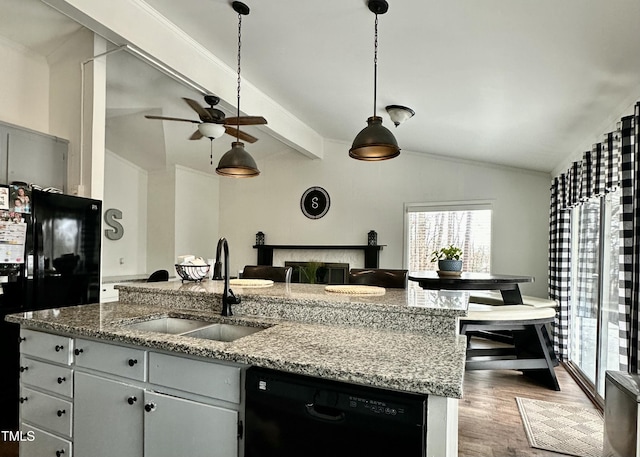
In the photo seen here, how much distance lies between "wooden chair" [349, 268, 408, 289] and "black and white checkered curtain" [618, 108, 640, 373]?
1.29 metres

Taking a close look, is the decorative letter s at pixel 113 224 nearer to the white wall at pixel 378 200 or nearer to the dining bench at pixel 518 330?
the white wall at pixel 378 200

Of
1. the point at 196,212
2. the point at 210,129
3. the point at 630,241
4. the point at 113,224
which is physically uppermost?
the point at 210,129

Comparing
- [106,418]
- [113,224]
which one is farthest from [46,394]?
[113,224]

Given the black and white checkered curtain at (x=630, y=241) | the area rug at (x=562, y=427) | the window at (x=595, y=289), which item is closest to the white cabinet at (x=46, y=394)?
the area rug at (x=562, y=427)

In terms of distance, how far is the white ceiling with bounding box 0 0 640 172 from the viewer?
209 cm

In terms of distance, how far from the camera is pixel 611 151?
8.87 feet

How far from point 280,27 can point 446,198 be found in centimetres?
385

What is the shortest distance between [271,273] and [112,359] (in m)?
1.81

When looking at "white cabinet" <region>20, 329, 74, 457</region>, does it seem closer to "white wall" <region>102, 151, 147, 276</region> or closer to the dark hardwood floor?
the dark hardwood floor

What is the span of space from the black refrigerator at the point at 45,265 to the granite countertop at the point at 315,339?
2.01 ft

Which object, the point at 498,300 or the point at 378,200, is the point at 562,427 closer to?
the point at 498,300

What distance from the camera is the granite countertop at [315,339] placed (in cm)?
122

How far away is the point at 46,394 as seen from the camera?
1924mm

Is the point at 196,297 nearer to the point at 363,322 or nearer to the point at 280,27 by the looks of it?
the point at 363,322
